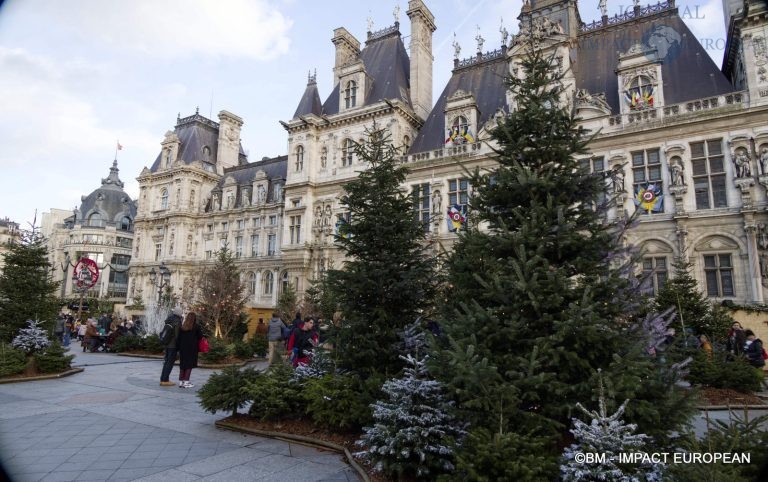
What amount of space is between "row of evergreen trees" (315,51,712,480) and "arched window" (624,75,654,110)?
69.0 feet

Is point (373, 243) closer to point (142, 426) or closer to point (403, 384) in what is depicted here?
point (403, 384)

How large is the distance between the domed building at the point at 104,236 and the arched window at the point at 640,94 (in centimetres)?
7078

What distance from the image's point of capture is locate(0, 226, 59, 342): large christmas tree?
47.2 feet

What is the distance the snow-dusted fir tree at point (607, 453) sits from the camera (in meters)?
4.28

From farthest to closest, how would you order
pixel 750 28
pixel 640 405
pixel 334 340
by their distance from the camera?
pixel 750 28 → pixel 334 340 → pixel 640 405

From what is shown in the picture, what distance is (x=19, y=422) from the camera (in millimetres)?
7934

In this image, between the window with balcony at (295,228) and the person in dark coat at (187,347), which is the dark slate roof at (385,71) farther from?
the person in dark coat at (187,347)

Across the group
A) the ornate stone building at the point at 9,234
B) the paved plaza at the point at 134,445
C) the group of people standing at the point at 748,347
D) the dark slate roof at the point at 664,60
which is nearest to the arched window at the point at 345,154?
the dark slate roof at the point at 664,60

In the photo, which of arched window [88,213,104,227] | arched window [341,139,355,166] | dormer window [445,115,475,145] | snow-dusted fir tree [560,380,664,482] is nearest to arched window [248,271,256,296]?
arched window [341,139,355,166]

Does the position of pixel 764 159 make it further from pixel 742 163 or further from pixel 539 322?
pixel 539 322

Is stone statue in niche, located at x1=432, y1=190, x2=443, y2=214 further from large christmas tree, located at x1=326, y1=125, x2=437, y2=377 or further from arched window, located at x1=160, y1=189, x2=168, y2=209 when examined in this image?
arched window, located at x1=160, y1=189, x2=168, y2=209

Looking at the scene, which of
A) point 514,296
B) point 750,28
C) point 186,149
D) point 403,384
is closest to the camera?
point 514,296

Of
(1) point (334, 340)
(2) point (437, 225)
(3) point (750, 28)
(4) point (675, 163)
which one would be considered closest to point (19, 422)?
(1) point (334, 340)

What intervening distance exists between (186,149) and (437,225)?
36.0 metres
